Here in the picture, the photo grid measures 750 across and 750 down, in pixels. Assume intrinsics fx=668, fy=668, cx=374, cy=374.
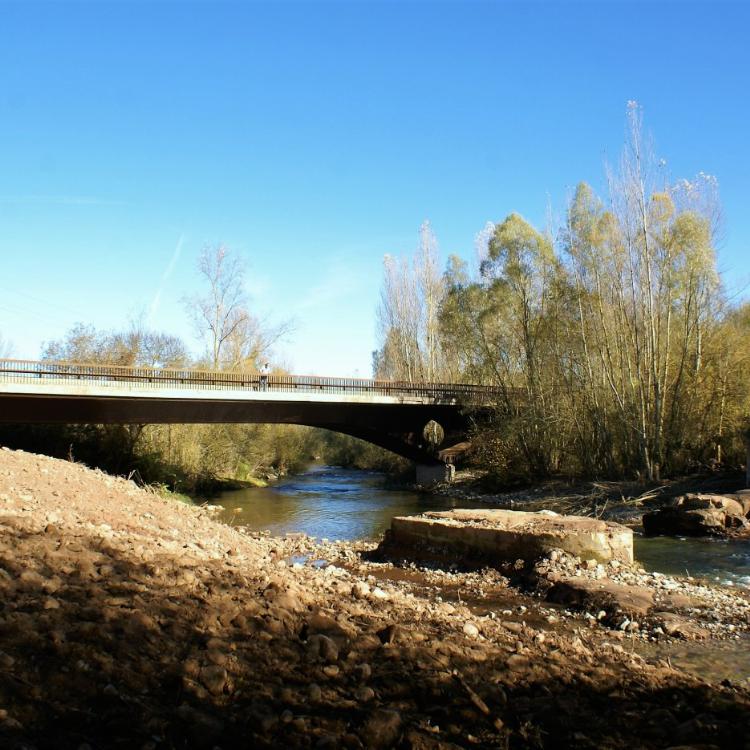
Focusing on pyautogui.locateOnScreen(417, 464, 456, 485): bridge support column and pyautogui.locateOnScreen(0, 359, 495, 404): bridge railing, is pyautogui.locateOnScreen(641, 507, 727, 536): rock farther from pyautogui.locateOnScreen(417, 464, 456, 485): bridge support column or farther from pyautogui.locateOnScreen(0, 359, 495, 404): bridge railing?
pyautogui.locateOnScreen(417, 464, 456, 485): bridge support column

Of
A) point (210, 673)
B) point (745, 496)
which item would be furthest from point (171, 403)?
point (210, 673)

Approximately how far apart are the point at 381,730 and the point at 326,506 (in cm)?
2445

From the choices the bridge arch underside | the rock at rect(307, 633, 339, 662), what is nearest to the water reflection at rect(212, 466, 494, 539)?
the bridge arch underside

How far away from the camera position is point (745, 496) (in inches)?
774

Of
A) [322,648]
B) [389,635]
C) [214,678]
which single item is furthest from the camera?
[389,635]

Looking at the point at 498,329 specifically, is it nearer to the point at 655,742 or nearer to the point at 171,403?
the point at 171,403

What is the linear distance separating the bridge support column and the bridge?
64 mm

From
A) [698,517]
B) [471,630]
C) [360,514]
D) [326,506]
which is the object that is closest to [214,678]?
[471,630]

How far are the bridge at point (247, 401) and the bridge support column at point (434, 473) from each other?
6cm

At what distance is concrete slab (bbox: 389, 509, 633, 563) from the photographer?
12195mm

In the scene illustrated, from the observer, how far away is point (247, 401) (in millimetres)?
30562

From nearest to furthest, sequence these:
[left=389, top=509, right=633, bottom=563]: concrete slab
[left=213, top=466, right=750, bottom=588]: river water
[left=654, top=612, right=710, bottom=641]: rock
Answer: [left=654, top=612, right=710, bottom=641]: rock → [left=389, top=509, right=633, bottom=563]: concrete slab → [left=213, top=466, right=750, bottom=588]: river water

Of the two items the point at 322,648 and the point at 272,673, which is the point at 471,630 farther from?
the point at 272,673

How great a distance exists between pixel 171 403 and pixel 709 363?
2213cm
